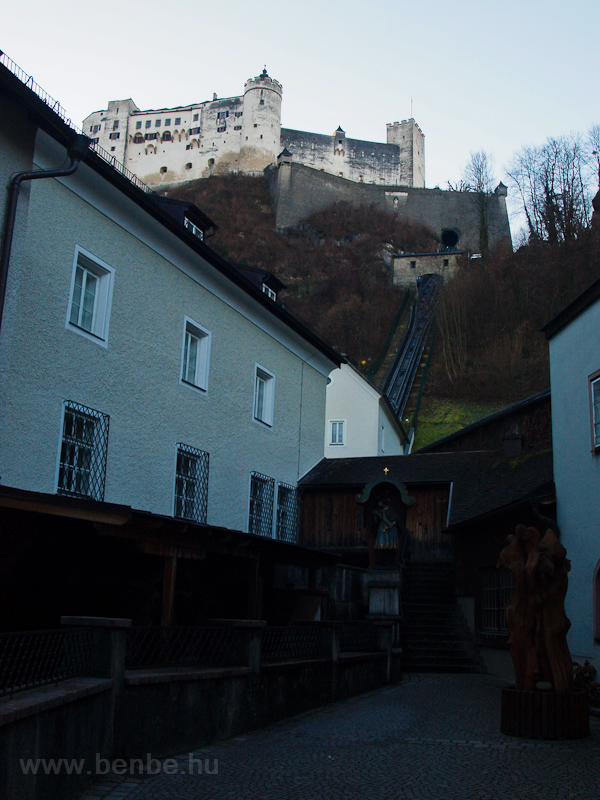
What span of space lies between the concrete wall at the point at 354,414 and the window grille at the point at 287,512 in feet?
35.7

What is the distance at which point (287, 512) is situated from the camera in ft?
65.5

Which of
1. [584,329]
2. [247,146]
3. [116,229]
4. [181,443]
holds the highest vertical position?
[247,146]

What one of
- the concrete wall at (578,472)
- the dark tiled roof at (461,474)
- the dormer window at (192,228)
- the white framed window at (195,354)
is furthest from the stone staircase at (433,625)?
the dormer window at (192,228)

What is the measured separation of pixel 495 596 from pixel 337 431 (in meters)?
16.3

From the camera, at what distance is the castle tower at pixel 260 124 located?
3246 inches

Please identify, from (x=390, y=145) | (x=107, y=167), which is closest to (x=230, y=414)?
(x=107, y=167)

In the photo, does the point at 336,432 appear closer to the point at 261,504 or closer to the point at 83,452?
the point at 261,504

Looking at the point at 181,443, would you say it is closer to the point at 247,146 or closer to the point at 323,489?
the point at 323,489

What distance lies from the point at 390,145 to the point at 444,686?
82294 mm

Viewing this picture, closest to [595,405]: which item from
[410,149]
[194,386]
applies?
[194,386]

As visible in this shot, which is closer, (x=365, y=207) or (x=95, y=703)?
(x=95, y=703)

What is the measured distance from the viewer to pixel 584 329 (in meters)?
13.2

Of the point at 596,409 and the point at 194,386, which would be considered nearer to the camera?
the point at 596,409

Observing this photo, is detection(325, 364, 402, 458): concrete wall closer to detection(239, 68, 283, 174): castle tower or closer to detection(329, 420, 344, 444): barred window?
detection(329, 420, 344, 444): barred window
